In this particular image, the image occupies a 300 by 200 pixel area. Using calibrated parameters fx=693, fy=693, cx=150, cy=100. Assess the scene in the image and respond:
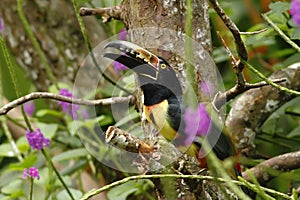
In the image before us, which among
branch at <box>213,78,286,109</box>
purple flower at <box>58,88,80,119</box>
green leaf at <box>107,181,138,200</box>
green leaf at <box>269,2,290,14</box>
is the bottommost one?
green leaf at <box>107,181,138,200</box>

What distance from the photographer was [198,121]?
88 cm

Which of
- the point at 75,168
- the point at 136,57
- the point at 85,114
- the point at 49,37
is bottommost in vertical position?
the point at 75,168

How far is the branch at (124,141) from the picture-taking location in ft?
3.02

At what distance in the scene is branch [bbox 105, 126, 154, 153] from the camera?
922 mm

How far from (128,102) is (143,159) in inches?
12.1

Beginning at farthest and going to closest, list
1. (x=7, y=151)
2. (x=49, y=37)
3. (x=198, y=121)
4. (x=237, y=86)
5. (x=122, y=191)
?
(x=49, y=37)
(x=7, y=151)
(x=122, y=191)
(x=237, y=86)
(x=198, y=121)

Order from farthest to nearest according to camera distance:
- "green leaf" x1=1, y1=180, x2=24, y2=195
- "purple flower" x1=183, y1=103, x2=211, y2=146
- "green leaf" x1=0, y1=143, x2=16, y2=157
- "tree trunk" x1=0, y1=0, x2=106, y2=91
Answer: "tree trunk" x1=0, y1=0, x2=106, y2=91, "green leaf" x1=0, y1=143, x2=16, y2=157, "green leaf" x1=1, y1=180, x2=24, y2=195, "purple flower" x1=183, y1=103, x2=211, y2=146

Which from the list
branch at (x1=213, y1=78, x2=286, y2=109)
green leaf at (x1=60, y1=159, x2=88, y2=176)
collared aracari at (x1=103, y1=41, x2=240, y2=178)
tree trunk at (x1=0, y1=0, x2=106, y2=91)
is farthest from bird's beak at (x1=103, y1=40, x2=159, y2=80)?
tree trunk at (x1=0, y1=0, x2=106, y2=91)

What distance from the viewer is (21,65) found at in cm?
209

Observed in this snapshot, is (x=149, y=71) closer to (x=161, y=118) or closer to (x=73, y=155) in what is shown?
(x=161, y=118)

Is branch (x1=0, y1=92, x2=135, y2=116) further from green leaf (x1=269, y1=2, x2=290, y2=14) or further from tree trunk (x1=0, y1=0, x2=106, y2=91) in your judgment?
tree trunk (x1=0, y1=0, x2=106, y2=91)

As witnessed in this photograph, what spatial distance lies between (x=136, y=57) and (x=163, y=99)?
4.5 inches

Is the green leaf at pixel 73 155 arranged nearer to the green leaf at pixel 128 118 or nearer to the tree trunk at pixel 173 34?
the green leaf at pixel 128 118

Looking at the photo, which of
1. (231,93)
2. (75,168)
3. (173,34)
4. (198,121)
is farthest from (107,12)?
(75,168)
